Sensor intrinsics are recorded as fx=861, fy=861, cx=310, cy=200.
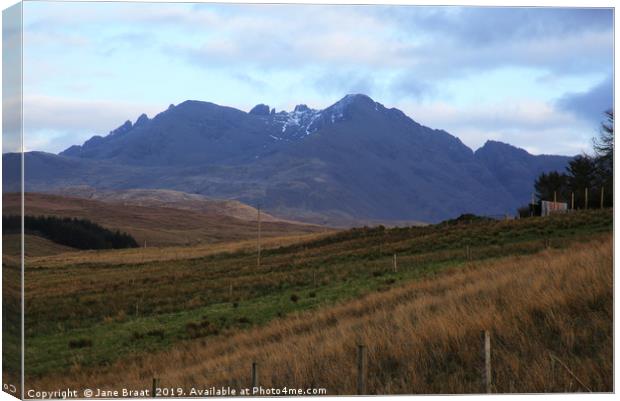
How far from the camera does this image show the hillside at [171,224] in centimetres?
9894

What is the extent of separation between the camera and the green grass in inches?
669

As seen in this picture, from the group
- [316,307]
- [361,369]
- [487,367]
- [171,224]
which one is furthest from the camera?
[171,224]

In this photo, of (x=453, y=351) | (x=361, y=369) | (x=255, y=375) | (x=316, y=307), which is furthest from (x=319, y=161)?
(x=361, y=369)

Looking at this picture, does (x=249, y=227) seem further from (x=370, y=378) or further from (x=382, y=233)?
(x=370, y=378)

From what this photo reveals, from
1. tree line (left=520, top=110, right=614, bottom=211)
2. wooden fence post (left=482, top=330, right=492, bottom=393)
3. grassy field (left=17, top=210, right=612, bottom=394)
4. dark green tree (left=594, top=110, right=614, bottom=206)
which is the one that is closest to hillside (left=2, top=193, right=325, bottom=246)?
grassy field (left=17, top=210, right=612, bottom=394)

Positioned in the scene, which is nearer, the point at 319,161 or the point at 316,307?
the point at 316,307

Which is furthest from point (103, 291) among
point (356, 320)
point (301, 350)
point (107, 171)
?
point (107, 171)

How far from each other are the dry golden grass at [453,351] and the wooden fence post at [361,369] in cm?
22

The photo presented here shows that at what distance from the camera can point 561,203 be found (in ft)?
121

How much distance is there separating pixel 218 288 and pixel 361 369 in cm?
2040

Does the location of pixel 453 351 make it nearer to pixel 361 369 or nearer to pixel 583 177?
pixel 361 369

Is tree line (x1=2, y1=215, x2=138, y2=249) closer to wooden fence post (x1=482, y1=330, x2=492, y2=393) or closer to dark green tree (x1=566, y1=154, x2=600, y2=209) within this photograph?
dark green tree (x1=566, y1=154, x2=600, y2=209)

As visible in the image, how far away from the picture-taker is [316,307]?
21781mm

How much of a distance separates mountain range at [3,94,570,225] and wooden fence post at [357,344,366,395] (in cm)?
444
